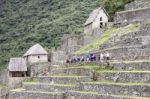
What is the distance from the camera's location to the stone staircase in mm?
25969

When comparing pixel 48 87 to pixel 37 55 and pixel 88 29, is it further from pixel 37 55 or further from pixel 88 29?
pixel 88 29

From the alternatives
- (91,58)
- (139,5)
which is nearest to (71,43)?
(139,5)

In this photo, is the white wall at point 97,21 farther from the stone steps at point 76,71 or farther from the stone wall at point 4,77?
the stone steps at point 76,71

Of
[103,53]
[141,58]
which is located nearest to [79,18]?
[103,53]

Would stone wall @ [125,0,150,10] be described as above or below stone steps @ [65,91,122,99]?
above

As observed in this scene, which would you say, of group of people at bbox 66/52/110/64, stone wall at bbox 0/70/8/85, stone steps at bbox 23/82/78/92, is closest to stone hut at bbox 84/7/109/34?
group of people at bbox 66/52/110/64

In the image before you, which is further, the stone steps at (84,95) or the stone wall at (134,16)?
the stone wall at (134,16)

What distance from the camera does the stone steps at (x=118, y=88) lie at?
82.1 feet

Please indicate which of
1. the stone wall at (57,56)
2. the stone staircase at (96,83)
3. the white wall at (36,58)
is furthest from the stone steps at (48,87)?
the white wall at (36,58)

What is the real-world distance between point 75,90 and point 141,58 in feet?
15.7

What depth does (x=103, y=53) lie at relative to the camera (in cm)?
3350

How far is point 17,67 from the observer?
4650cm

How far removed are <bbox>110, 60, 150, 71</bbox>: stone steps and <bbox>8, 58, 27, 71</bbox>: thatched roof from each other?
17659 mm

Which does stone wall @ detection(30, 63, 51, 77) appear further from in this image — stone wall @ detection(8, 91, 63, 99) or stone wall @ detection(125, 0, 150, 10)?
stone wall @ detection(125, 0, 150, 10)
